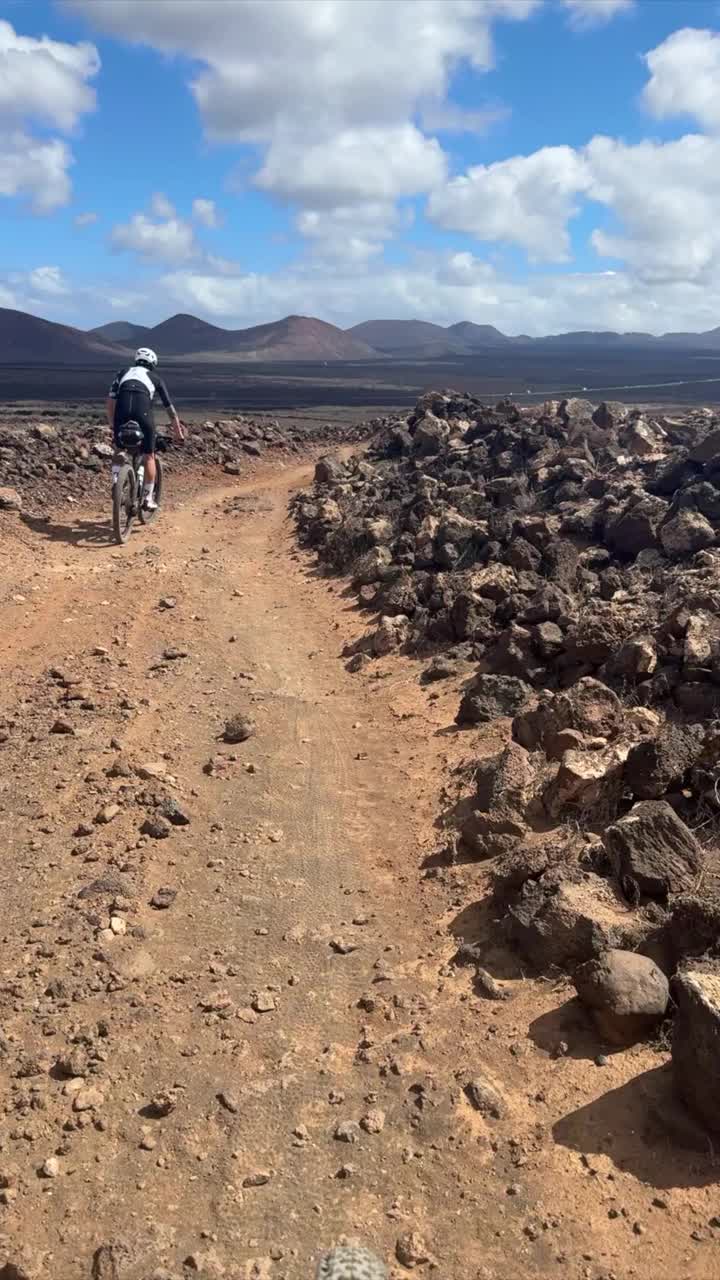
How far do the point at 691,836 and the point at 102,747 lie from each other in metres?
3.13

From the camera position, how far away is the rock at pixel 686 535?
8.87 m

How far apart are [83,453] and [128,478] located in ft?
12.2

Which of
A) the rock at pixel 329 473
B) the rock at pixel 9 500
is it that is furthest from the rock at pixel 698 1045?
the rock at pixel 329 473

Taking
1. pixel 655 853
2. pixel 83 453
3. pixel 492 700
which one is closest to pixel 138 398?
pixel 83 453

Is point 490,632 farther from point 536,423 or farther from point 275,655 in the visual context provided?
point 536,423

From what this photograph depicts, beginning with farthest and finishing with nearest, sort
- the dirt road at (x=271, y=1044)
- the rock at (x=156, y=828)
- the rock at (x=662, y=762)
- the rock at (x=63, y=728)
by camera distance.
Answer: the rock at (x=63, y=728)
the rock at (x=156, y=828)
the rock at (x=662, y=762)
the dirt road at (x=271, y=1044)

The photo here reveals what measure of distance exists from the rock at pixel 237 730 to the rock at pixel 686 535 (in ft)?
15.9

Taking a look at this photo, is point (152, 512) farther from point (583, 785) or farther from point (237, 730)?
point (583, 785)

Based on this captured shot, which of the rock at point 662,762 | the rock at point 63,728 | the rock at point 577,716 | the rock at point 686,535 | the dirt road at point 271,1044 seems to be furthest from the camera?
the rock at point 686,535

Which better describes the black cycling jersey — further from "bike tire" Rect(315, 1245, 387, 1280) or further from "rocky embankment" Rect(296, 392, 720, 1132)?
"bike tire" Rect(315, 1245, 387, 1280)

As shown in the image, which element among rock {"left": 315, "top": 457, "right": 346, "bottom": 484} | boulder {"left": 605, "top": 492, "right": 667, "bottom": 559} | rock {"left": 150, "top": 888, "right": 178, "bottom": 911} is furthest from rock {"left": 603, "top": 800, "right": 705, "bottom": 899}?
rock {"left": 315, "top": 457, "right": 346, "bottom": 484}

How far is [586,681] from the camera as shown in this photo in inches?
211

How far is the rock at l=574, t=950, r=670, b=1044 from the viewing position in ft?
10.4

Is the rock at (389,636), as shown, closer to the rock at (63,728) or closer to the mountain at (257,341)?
the rock at (63,728)
